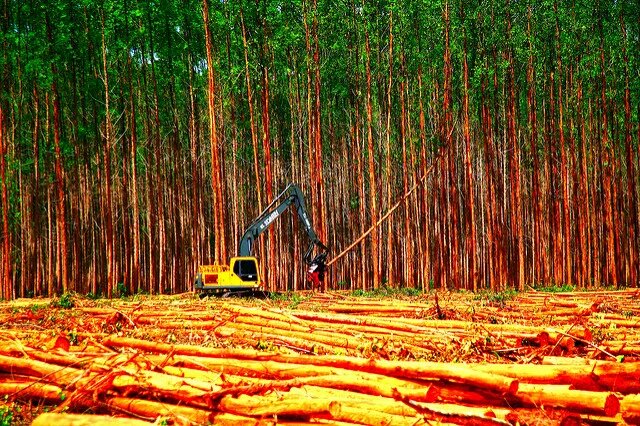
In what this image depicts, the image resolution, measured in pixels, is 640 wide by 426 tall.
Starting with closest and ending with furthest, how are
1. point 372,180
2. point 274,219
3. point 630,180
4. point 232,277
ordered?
point 232,277, point 274,219, point 372,180, point 630,180

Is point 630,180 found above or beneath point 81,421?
above

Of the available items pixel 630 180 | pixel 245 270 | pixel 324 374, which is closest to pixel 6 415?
pixel 324 374

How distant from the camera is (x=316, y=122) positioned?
23.6 m

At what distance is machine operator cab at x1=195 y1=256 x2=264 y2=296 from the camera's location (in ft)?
53.5

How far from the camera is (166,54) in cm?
2542

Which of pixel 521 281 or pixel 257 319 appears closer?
pixel 257 319

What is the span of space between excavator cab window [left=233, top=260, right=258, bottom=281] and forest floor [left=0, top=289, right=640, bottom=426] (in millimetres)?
6469

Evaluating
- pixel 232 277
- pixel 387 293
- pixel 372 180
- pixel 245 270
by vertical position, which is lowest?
pixel 387 293

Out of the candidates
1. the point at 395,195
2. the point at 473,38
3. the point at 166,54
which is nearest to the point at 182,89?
the point at 166,54

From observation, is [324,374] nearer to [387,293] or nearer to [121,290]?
[387,293]

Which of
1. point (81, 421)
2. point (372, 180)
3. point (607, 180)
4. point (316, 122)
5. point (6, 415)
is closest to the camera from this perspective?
point (81, 421)

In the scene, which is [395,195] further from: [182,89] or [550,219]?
[182,89]

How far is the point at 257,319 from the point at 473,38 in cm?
1777

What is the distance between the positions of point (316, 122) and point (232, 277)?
8956 mm
